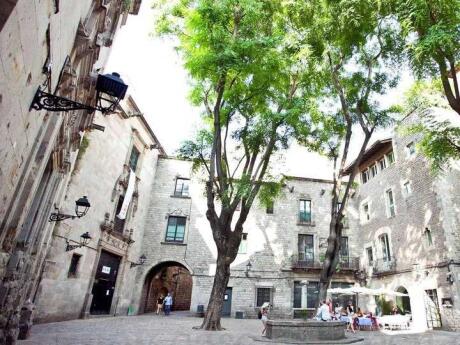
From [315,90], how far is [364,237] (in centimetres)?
1444

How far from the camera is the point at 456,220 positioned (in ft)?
50.5

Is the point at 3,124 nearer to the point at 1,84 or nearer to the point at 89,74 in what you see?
the point at 1,84

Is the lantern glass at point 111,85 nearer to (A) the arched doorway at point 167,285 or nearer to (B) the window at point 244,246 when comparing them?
(A) the arched doorway at point 167,285

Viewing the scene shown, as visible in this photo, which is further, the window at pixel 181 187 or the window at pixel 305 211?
the window at pixel 305 211

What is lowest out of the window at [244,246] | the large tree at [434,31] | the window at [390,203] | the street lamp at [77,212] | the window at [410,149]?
the street lamp at [77,212]

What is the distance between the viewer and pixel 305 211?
24438 millimetres

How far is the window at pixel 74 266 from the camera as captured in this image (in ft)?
42.8

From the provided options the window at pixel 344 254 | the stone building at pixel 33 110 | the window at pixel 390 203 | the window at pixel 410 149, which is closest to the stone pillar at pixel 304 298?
the window at pixel 344 254

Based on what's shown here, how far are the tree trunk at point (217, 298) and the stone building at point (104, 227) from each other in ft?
18.9

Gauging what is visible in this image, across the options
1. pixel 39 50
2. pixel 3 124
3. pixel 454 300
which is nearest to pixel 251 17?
pixel 39 50

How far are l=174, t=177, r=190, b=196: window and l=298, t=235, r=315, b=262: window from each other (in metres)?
9.30

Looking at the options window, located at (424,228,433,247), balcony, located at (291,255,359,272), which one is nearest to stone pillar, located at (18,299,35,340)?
balcony, located at (291,255,359,272)

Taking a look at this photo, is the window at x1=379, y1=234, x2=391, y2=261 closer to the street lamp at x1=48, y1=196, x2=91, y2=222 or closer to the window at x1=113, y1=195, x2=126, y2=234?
the window at x1=113, y1=195, x2=126, y2=234

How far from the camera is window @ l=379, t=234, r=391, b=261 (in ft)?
66.8
